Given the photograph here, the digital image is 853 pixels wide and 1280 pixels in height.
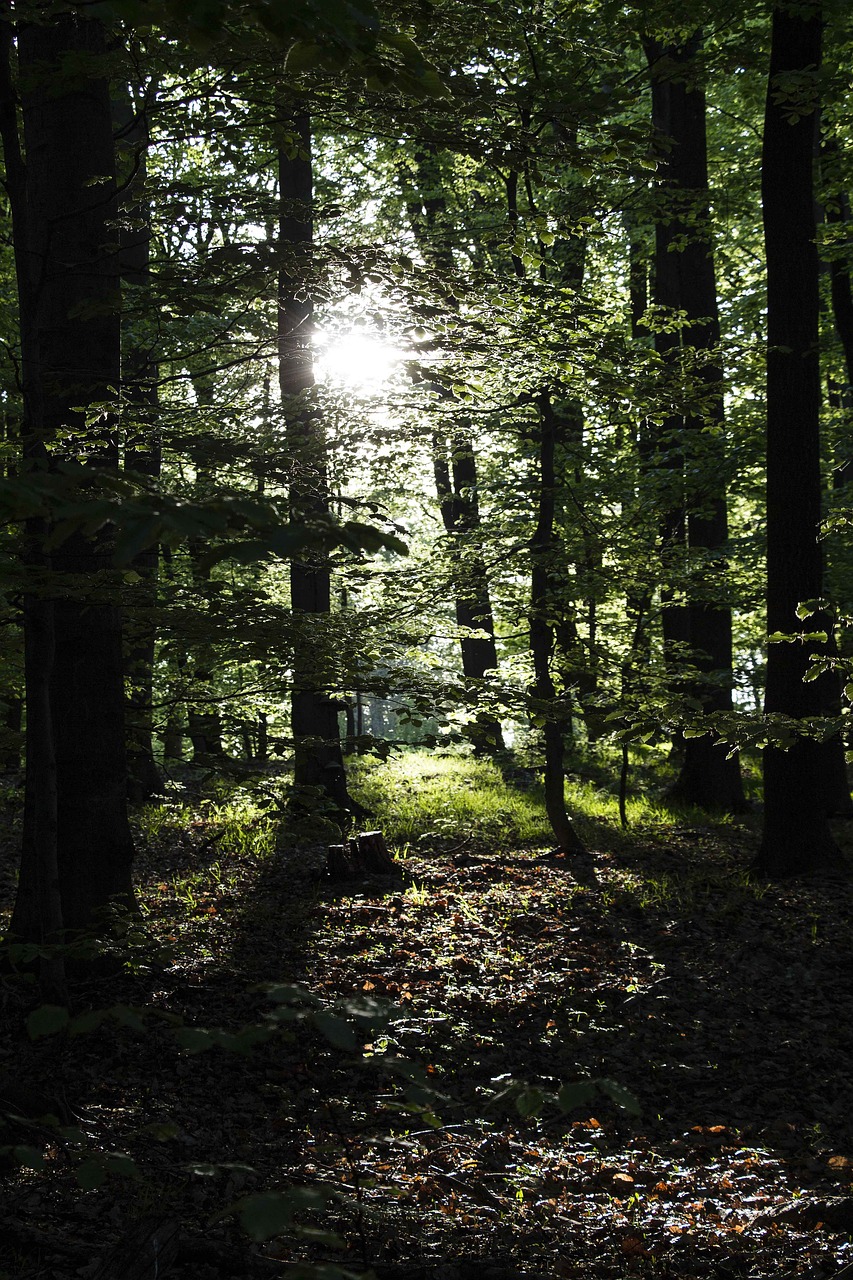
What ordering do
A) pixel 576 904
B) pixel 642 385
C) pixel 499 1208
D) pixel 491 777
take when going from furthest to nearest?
pixel 491 777, pixel 576 904, pixel 642 385, pixel 499 1208

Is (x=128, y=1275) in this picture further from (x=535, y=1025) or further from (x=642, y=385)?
(x=642, y=385)

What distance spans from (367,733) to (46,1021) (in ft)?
11.5

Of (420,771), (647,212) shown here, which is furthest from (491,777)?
(647,212)

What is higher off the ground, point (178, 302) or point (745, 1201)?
point (178, 302)

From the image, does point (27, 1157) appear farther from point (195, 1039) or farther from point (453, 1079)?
point (453, 1079)

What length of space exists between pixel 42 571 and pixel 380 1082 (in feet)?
11.0

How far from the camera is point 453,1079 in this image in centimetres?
536

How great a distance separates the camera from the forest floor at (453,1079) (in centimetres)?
313

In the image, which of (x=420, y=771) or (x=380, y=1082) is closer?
(x=380, y=1082)

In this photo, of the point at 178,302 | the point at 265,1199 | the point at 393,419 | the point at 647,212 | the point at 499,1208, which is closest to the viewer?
the point at 265,1199

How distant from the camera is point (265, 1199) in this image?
1.85 m

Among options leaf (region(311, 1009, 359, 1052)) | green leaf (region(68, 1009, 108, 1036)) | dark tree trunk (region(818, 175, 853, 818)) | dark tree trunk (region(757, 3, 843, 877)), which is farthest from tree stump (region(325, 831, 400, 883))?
leaf (region(311, 1009, 359, 1052))

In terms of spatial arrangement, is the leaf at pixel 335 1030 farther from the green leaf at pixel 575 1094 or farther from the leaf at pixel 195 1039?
the green leaf at pixel 575 1094

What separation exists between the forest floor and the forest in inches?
1.2
